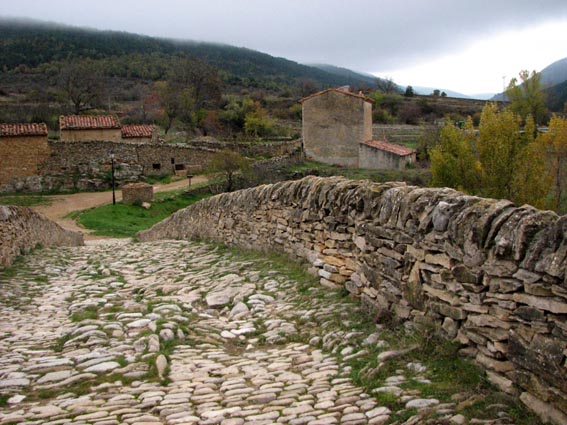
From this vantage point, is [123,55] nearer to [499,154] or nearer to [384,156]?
[384,156]

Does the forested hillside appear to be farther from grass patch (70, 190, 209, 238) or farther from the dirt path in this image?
grass patch (70, 190, 209, 238)

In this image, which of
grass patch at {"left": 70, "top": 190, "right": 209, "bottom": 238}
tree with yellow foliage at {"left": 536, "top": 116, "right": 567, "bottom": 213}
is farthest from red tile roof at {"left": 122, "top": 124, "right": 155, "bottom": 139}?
tree with yellow foliage at {"left": 536, "top": 116, "right": 567, "bottom": 213}

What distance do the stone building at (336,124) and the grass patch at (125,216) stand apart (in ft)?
44.1

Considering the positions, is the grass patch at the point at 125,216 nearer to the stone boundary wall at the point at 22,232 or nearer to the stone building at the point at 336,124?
the stone boundary wall at the point at 22,232

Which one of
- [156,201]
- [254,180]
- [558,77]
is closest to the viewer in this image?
[156,201]

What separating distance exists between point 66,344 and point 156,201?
23646 millimetres

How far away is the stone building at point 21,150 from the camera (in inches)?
1288

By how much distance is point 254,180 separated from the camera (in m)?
32.5

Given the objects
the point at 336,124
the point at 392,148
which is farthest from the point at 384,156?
the point at 336,124

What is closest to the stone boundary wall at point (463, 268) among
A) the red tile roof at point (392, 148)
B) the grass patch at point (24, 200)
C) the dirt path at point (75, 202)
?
the dirt path at point (75, 202)

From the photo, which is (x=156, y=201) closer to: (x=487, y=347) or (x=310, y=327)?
(x=310, y=327)

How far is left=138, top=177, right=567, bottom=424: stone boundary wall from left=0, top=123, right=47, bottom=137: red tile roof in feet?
102

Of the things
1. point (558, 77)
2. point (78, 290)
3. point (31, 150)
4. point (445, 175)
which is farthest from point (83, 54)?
point (558, 77)

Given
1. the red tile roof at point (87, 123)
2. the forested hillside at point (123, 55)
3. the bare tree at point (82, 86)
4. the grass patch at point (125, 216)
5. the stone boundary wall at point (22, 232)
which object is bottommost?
the grass patch at point (125, 216)
